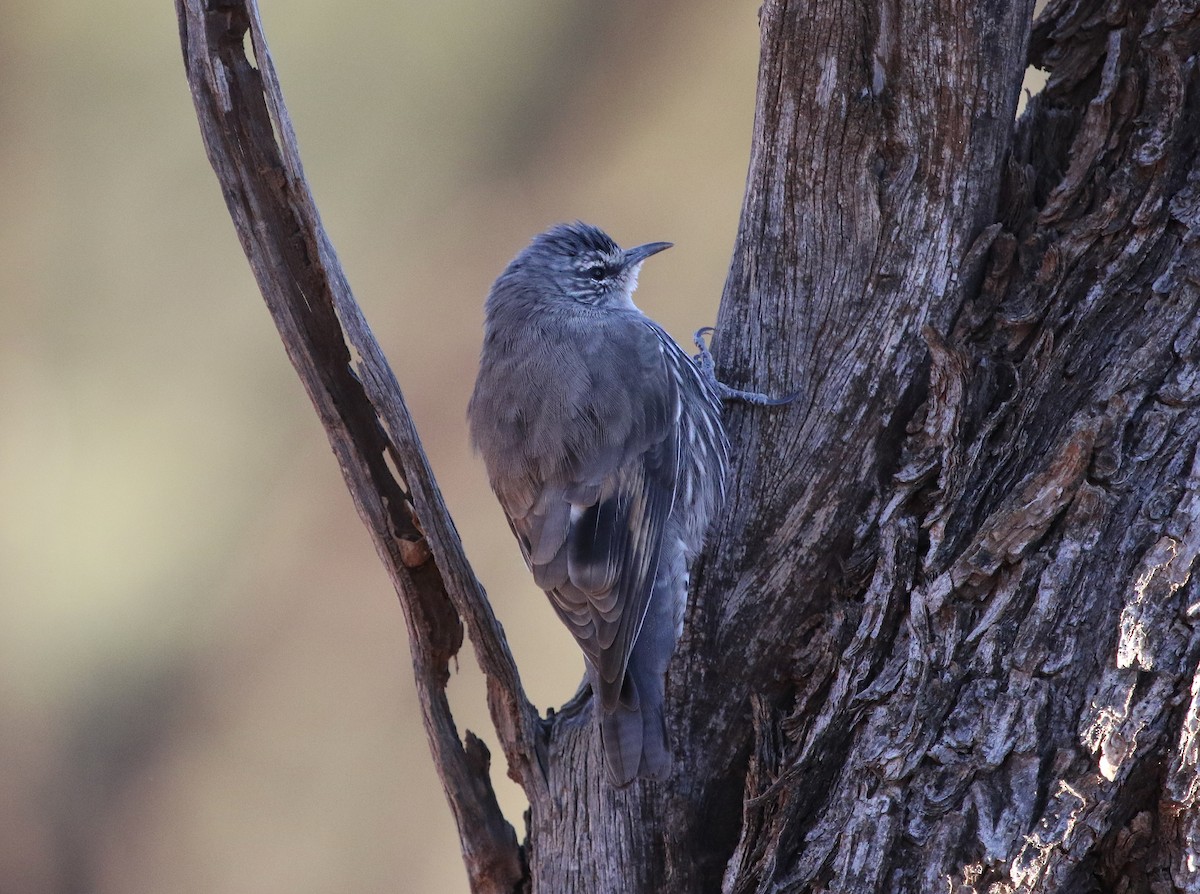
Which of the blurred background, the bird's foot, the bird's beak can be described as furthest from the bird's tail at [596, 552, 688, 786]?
the blurred background

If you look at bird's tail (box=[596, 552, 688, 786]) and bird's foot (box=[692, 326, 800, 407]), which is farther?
bird's foot (box=[692, 326, 800, 407])

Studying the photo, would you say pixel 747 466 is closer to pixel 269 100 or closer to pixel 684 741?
pixel 684 741

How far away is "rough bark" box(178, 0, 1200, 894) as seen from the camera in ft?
5.77

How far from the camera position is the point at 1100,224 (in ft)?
6.48

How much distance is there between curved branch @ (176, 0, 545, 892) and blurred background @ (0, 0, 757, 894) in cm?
243

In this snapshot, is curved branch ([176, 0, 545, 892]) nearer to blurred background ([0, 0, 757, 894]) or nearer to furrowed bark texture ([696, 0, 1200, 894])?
furrowed bark texture ([696, 0, 1200, 894])

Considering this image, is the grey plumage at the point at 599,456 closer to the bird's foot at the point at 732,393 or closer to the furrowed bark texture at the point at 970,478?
the bird's foot at the point at 732,393

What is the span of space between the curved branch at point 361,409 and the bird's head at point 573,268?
802 millimetres

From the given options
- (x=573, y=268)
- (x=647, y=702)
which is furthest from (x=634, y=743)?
(x=573, y=268)

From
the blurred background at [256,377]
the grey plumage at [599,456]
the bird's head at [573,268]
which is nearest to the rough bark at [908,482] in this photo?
the grey plumage at [599,456]

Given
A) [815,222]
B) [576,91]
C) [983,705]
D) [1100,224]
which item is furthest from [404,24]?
[983,705]

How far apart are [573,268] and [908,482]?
1.35m

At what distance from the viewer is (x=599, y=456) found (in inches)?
104

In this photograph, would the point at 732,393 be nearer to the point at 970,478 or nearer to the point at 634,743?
the point at 970,478
